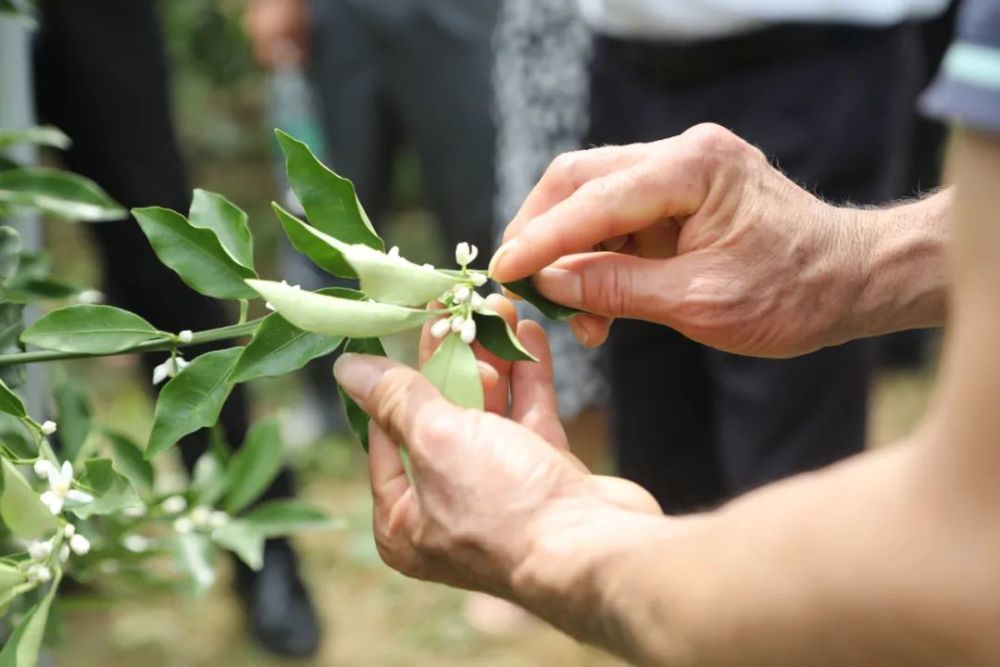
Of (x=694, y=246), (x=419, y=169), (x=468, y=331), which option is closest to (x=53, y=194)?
(x=468, y=331)

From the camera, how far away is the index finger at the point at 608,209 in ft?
3.05

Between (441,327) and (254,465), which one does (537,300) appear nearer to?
(441,327)

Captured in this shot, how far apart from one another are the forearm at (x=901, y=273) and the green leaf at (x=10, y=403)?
698 mm

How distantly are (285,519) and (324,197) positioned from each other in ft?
1.52

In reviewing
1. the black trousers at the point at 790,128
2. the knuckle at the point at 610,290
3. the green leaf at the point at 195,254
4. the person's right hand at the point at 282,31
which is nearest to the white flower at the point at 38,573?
the green leaf at the point at 195,254

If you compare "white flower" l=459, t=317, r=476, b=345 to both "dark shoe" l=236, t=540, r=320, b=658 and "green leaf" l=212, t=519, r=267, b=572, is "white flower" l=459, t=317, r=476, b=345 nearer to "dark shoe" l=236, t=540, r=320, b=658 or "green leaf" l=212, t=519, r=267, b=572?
"green leaf" l=212, t=519, r=267, b=572

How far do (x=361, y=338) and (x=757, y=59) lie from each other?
40.0 inches

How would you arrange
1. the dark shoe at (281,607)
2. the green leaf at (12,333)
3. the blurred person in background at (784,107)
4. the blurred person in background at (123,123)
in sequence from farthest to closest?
the dark shoe at (281,607) < the blurred person in background at (123,123) < the blurred person in background at (784,107) < the green leaf at (12,333)

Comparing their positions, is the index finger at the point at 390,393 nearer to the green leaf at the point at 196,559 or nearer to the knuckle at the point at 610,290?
the knuckle at the point at 610,290

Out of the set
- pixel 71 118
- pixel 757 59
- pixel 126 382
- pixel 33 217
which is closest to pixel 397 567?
pixel 33 217

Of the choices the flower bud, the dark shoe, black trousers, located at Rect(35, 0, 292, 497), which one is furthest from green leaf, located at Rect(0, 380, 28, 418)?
the dark shoe

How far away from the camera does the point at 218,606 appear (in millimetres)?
2305

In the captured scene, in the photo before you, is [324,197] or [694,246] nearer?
[324,197]

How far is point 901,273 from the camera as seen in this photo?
3.64 feet
